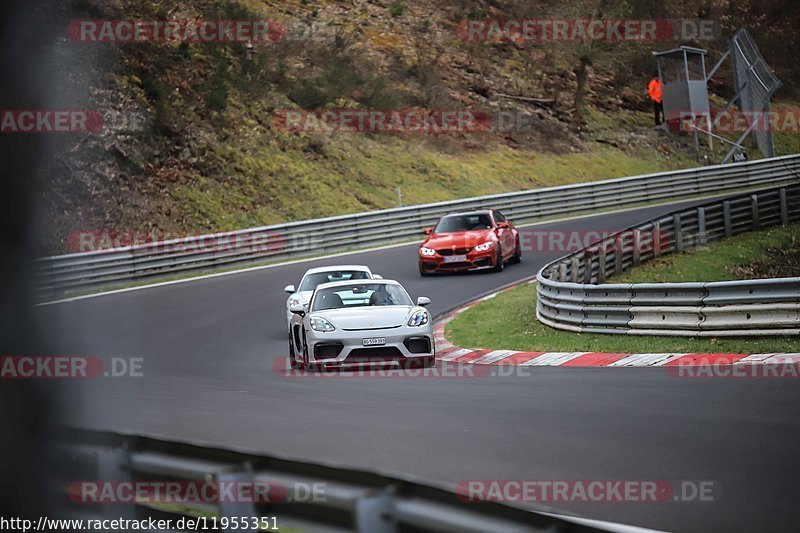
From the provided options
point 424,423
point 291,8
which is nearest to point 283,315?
point 424,423

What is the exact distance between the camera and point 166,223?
103ft

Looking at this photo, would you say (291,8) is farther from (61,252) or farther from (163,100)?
(61,252)

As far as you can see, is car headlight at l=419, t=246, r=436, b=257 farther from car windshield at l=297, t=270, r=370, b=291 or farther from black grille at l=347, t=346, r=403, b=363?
black grille at l=347, t=346, r=403, b=363

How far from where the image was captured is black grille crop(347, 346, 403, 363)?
1342 centimetres

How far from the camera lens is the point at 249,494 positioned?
3.77m

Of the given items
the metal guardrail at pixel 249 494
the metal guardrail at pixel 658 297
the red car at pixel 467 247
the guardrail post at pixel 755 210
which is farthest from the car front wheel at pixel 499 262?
the metal guardrail at pixel 249 494

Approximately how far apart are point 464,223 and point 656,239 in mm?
4709

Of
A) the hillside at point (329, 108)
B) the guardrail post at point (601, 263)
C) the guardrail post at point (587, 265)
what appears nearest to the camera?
the guardrail post at point (587, 265)

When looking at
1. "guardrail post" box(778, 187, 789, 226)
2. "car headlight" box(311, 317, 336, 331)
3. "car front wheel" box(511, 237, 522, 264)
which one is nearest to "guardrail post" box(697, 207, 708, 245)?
"guardrail post" box(778, 187, 789, 226)

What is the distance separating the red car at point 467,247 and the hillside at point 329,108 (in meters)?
9.26

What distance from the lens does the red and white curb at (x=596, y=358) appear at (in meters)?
12.2

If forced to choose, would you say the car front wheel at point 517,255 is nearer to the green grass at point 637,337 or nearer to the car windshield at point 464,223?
the car windshield at point 464,223

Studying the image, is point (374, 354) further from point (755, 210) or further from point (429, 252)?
point (755, 210)

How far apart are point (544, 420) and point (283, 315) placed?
12.3 metres
